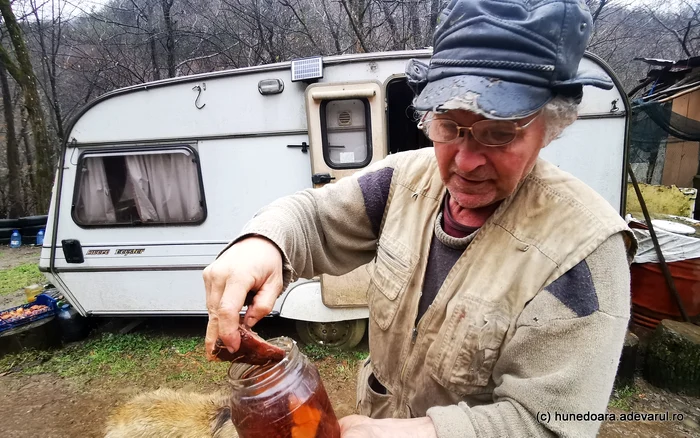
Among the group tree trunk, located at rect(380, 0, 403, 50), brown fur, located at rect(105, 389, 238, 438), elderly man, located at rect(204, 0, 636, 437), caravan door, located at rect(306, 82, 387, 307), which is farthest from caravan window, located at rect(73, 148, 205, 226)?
tree trunk, located at rect(380, 0, 403, 50)

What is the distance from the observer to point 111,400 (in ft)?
14.8

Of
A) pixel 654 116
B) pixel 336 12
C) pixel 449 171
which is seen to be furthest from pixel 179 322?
pixel 336 12

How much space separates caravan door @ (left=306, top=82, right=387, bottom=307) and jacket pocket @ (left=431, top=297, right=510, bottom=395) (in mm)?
3083

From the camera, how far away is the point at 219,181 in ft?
15.0

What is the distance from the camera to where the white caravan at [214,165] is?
4137 mm

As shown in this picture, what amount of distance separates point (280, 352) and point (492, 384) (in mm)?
658

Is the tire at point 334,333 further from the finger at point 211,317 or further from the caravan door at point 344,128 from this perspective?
the finger at point 211,317

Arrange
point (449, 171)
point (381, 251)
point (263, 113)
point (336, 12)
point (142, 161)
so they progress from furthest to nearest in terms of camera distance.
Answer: point (336, 12) → point (142, 161) → point (263, 113) → point (381, 251) → point (449, 171)

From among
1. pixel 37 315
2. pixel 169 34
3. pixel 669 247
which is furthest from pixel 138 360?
pixel 169 34

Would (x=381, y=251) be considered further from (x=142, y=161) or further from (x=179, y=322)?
(x=179, y=322)

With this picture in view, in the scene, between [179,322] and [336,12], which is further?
[336,12]

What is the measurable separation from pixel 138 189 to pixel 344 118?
2674mm

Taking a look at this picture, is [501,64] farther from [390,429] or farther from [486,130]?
[390,429]

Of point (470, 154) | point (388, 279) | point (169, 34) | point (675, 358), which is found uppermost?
point (169, 34)
